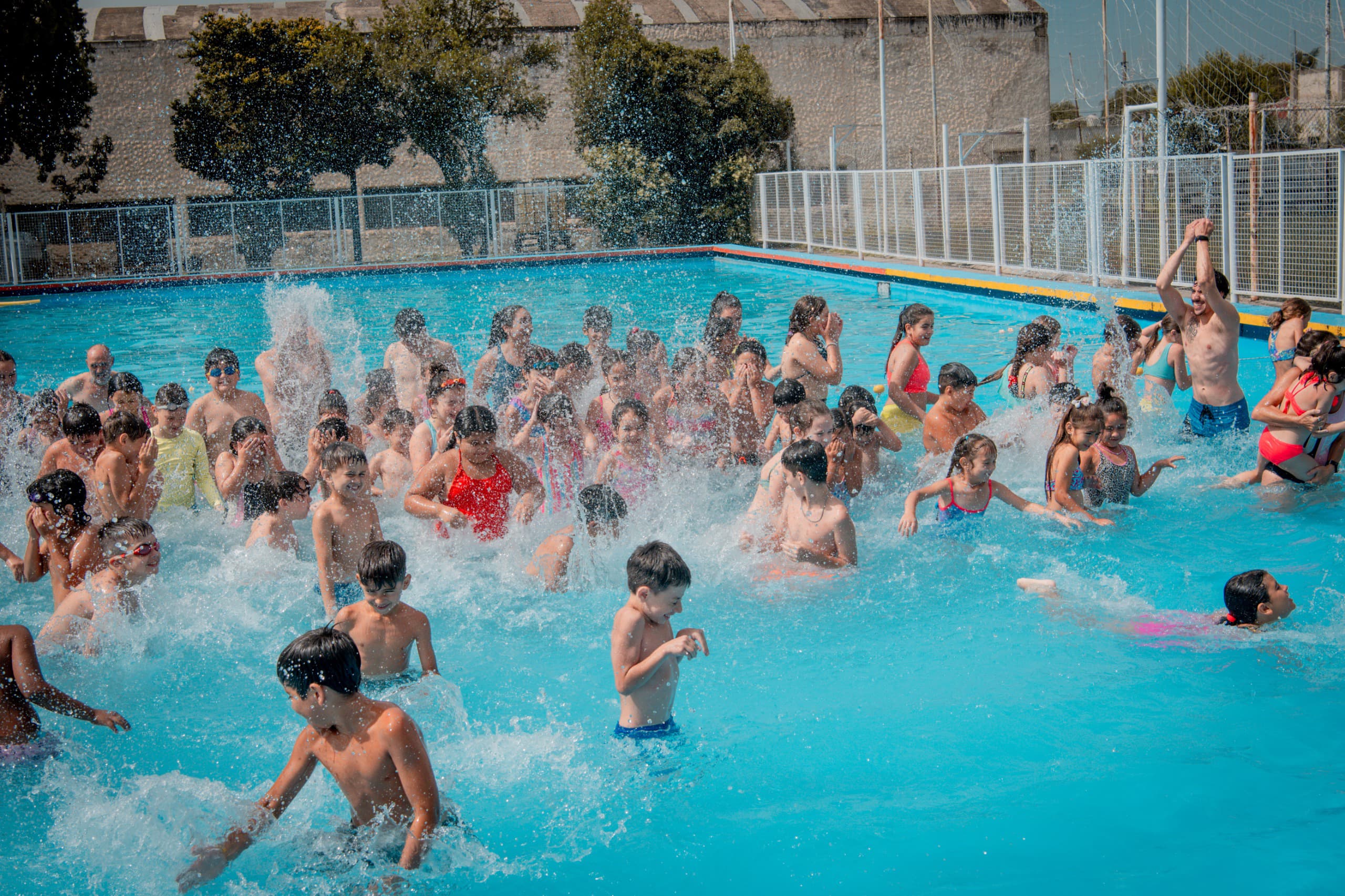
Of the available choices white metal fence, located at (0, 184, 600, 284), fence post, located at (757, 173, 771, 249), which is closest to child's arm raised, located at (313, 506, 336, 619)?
white metal fence, located at (0, 184, 600, 284)

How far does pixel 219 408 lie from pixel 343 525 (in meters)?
2.80

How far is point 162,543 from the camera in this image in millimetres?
6898

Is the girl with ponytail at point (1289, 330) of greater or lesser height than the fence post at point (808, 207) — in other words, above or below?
below

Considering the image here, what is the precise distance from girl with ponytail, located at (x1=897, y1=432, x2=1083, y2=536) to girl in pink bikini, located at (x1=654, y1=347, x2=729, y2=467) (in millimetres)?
1822

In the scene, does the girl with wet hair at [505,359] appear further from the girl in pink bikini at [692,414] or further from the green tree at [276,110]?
the green tree at [276,110]

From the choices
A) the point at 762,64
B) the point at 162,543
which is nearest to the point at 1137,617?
the point at 162,543

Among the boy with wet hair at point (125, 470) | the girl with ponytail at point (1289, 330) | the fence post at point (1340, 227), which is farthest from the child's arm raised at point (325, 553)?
the fence post at point (1340, 227)

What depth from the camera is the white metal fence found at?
24.7m

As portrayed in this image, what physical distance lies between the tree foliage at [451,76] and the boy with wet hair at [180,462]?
21.9 meters

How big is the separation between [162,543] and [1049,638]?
5345 mm

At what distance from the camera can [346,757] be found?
332cm

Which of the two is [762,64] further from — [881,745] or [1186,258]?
[881,745]

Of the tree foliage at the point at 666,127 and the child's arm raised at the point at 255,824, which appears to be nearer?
the child's arm raised at the point at 255,824

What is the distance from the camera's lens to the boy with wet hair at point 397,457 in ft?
22.9
